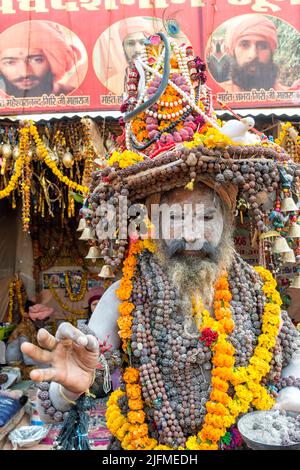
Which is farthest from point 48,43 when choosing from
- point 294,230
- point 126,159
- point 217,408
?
point 217,408

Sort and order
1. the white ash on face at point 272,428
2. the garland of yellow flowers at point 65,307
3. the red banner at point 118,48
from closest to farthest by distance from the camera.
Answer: the white ash on face at point 272,428 < the red banner at point 118,48 < the garland of yellow flowers at point 65,307

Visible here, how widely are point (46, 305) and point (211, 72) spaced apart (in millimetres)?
4223

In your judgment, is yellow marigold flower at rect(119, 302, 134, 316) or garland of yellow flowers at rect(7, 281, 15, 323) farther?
garland of yellow flowers at rect(7, 281, 15, 323)

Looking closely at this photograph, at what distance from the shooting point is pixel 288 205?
193 centimetres

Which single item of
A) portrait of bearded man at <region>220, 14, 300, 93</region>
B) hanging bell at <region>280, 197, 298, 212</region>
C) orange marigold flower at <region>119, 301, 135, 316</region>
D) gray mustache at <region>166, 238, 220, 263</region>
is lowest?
orange marigold flower at <region>119, 301, 135, 316</region>

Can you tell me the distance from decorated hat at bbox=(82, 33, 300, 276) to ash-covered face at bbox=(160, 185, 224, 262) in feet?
0.20

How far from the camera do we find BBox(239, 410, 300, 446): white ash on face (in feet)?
5.00

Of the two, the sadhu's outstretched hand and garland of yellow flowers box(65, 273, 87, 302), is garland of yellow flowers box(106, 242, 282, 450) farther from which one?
garland of yellow flowers box(65, 273, 87, 302)

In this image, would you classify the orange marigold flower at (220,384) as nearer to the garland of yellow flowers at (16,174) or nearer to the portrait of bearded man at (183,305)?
the portrait of bearded man at (183,305)

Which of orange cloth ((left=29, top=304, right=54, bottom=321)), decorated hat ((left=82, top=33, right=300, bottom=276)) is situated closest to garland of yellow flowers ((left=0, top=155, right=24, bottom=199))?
orange cloth ((left=29, top=304, right=54, bottom=321))

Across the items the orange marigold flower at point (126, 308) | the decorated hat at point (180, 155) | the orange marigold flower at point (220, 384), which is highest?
the decorated hat at point (180, 155)

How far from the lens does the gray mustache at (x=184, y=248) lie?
1873mm

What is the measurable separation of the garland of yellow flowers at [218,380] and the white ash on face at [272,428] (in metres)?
0.09

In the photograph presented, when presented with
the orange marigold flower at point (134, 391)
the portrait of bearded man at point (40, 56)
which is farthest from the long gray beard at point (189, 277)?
the portrait of bearded man at point (40, 56)
